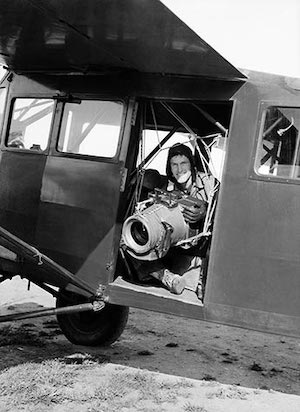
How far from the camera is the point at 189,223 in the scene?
5.05 m

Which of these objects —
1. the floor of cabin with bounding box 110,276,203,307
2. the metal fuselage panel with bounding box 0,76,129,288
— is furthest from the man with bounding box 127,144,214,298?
the metal fuselage panel with bounding box 0,76,129,288

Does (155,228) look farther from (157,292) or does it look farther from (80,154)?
(80,154)

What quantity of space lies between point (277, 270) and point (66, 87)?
268cm

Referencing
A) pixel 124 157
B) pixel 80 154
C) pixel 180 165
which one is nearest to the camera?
Result: pixel 124 157

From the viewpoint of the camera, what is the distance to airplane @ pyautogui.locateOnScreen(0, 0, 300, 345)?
423cm

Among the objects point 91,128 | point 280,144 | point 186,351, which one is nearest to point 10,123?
point 91,128

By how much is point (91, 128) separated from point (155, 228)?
4.45 feet

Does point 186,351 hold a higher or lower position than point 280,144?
lower

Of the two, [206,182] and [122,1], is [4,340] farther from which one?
[122,1]

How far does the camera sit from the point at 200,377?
5.52m

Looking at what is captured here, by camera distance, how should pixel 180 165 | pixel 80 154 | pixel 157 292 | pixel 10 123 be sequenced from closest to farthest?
pixel 157 292 → pixel 80 154 → pixel 180 165 → pixel 10 123

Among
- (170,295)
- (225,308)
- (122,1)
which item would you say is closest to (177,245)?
(170,295)

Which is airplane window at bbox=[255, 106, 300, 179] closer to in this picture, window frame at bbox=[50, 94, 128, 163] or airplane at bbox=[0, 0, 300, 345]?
airplane at bbox=[0, 0, 300, 345]

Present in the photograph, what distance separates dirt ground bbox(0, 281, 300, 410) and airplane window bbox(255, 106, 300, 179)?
233 centimetres
